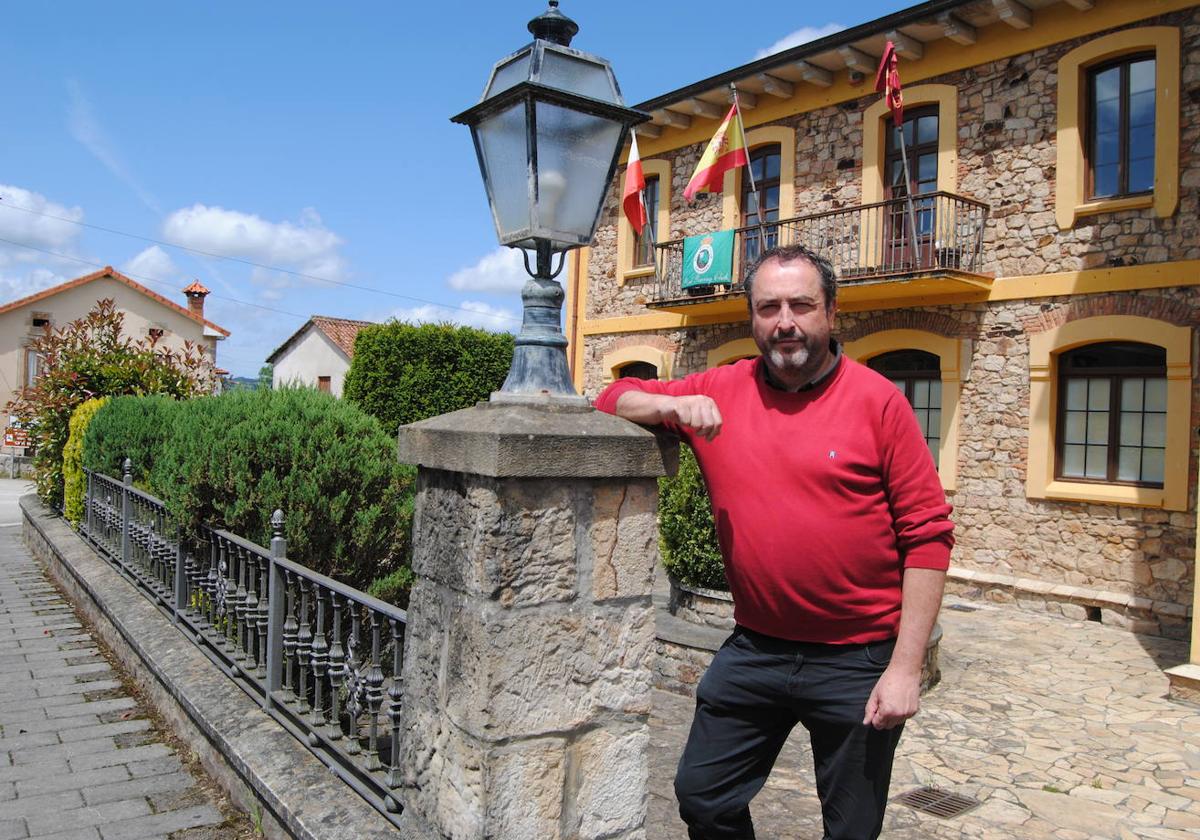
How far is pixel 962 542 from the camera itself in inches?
411

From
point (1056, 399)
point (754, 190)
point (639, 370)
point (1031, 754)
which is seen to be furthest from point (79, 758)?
point (639, 370)

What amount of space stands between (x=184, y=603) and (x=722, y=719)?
13.5 feet

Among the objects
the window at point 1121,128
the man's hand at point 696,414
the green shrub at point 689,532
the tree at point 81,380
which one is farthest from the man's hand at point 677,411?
the tree at point 81,380

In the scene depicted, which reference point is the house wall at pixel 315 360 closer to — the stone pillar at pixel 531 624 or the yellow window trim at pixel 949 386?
the yellow window trim at pixel 949 386

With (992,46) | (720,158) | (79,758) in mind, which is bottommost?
(79,758)

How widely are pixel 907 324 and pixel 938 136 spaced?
7.57 feet

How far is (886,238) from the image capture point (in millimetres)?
11188

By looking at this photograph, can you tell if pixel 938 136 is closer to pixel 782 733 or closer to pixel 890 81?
pixel 890 81

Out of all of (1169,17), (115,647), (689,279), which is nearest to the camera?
(115,647)

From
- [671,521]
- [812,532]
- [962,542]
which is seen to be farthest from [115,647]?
[962,542]

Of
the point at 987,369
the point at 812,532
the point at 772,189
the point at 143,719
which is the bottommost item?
Answer: the point at 143,719

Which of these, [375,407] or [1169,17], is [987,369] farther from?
[375,407]

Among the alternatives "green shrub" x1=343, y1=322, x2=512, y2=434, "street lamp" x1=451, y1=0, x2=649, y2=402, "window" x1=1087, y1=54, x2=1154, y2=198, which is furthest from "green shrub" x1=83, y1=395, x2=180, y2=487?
"window" x1=1087, y1=54, x2=1154, y2=198

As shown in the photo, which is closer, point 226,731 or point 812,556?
point 812,556
